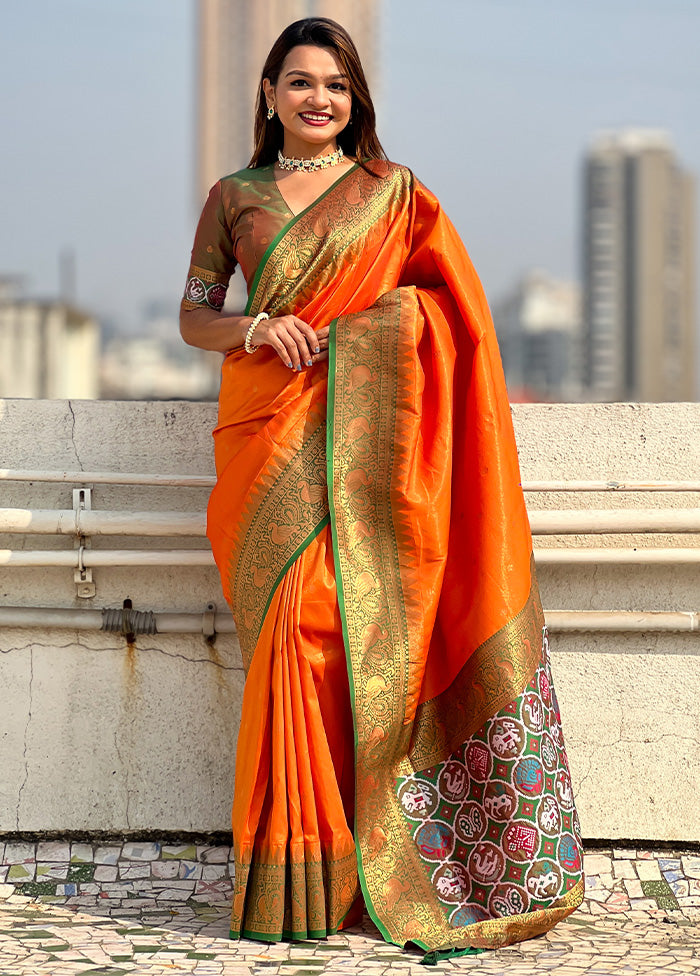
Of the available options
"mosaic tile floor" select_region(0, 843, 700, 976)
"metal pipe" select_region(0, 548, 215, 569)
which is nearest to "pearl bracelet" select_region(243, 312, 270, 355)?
"metal pipe" select_region(0, 548, 215, 569)

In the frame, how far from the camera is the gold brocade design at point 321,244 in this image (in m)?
2.62

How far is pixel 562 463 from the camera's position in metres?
3.07

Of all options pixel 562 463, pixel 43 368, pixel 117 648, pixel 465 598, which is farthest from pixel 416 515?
pixel 43 368

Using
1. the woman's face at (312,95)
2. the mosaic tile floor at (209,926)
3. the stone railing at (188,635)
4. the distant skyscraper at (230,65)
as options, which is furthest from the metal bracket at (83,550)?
the distant skyscraper at (230,65)

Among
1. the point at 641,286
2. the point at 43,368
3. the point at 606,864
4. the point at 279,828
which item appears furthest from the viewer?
the point at 641,286

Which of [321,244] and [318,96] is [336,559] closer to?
[321,244]

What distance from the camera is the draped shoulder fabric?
8.16 ft

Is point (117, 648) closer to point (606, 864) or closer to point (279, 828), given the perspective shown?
point (279, 828)

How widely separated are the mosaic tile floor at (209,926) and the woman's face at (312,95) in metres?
1.66

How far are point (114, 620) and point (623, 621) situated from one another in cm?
120

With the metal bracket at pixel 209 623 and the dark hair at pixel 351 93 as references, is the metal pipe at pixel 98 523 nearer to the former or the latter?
the metal bracket at pixel 209 623

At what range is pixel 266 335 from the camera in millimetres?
2564

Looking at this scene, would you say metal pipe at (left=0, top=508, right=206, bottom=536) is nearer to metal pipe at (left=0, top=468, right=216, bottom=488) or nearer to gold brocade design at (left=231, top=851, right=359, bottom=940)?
metal pipe at (left=0, top=468, right=216, bottom=488)

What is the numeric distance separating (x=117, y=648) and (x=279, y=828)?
78 cm
